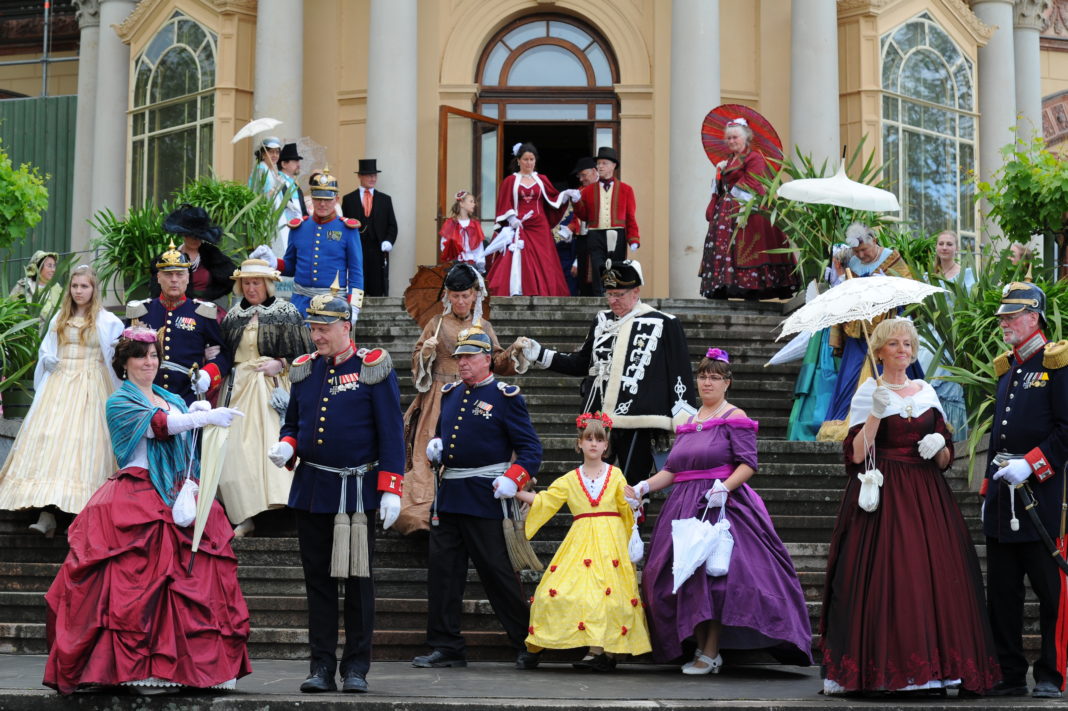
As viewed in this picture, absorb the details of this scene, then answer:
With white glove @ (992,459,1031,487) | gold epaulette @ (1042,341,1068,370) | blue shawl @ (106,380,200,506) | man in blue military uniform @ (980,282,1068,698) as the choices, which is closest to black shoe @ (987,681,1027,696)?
man in blue military uniform @ (980,282,1068,698)

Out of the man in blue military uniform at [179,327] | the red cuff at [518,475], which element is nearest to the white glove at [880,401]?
the red cuff at [518,475]

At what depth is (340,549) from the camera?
22.8 ft

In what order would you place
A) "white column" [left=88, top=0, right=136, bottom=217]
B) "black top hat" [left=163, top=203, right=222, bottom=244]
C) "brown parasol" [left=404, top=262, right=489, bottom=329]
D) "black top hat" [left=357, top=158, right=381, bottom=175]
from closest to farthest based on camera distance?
"brown parasol" [left=404, top=262, right=489, bottom=329] → "black top hat" [left=163, top=203, right=222, bottom=244] → "black top hat" [left=357, top=158, right=381, bottom=175] → "white column" [left=88, top=0, right=136, bottom=217]

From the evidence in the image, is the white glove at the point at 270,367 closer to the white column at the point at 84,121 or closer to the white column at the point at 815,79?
the white column at the point at 815,79

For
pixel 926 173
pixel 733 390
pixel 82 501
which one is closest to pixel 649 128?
pixel 926 173

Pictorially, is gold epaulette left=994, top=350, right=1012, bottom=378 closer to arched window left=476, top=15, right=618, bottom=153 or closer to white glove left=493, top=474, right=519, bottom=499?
white glove left=493, top=474, right=519, bottom=499

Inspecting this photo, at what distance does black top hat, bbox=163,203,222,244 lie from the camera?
1036 cm

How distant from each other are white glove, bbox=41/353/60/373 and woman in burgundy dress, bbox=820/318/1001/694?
16.0ft

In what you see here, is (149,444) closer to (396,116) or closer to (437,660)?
(437,660)

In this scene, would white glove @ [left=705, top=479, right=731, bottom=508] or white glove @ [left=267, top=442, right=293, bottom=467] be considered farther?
white glove @ [left=705, top=479, right=731, bottom=508]

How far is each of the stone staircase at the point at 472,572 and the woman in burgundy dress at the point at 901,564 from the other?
1418 millimetres

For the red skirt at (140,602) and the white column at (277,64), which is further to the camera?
the white column at (277,64)

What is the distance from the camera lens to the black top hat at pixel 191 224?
34.0 feet

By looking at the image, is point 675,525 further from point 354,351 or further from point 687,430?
point 354,351
